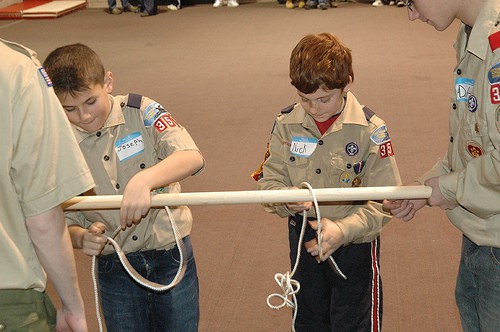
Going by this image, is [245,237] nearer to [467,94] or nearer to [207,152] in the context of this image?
[207,152]

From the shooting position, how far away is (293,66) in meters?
2.30

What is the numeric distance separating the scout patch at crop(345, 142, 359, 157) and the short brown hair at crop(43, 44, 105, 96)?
2.58 ft

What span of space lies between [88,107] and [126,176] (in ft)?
0.82

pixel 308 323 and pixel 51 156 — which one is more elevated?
pixel 51 156

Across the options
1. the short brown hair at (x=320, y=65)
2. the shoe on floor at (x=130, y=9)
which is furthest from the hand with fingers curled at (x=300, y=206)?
the shoe on floor at (x=130, y=9)

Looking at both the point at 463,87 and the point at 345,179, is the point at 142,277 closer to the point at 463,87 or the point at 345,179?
the point at 345,179

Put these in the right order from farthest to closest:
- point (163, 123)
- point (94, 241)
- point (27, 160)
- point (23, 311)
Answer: point (163, 123), point (94, 241), point (23, 311), point (27, 160)

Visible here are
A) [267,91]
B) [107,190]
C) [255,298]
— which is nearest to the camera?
[107,190]

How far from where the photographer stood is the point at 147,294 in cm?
234

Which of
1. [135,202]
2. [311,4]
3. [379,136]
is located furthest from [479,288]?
[311,4]

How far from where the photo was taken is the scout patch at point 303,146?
91.5 inches

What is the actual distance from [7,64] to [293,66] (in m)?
1.00

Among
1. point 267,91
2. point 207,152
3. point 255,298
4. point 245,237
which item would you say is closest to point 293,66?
point 255,298

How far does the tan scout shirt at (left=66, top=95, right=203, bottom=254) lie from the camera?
2232mm
